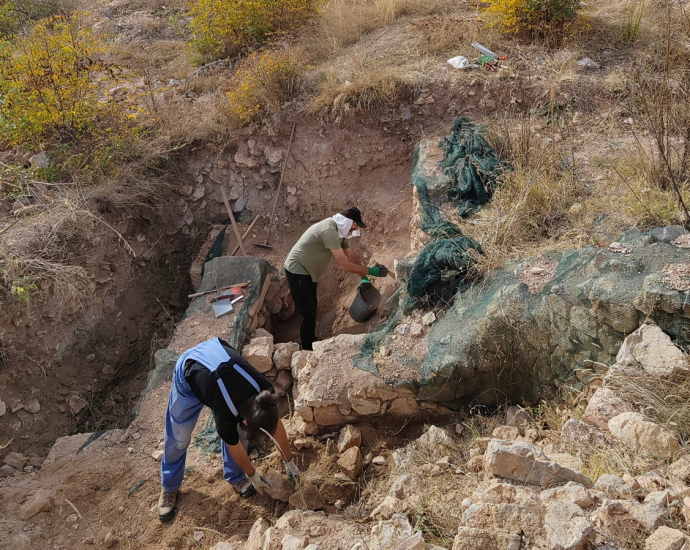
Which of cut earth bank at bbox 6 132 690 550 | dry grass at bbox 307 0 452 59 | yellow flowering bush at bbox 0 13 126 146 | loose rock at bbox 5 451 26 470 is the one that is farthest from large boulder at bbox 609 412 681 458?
dry grass at bbox 307 0 452 59

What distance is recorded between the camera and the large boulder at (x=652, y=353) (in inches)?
106

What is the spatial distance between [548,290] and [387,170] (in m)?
3.50

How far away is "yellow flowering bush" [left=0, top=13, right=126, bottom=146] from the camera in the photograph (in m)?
5.90

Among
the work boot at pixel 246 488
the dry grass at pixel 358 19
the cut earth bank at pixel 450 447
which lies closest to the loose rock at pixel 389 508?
the cut earth bank at pixel 450 447

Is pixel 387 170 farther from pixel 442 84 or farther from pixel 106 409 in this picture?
pixel 106 409

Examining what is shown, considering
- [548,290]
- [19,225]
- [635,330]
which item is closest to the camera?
[635,330]

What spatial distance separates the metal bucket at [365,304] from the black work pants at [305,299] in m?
Answer: 0.41

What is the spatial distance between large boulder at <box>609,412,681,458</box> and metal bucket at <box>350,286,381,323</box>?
2.76 m

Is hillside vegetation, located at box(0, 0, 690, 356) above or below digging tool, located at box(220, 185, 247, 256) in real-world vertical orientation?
above

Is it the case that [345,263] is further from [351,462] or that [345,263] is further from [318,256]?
[351,462]

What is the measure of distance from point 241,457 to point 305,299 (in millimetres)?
2010

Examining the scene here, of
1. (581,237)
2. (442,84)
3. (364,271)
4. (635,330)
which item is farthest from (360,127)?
(635,330)

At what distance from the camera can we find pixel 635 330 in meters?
2.94

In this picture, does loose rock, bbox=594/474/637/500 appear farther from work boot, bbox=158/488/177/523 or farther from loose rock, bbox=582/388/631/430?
work boot, bbox=158/488/177/523
